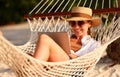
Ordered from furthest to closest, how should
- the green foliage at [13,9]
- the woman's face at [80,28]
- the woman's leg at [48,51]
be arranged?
the green foliage at [13,9]
the woman's face at [80,28]
the woman's leg at [48,51]

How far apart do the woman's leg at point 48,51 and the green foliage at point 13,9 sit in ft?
34.8

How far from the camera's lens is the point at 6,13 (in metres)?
14.2

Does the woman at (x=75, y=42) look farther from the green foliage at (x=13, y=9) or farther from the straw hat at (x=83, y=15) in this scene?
the green foliage at (x=13, y=9)

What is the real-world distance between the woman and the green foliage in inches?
404

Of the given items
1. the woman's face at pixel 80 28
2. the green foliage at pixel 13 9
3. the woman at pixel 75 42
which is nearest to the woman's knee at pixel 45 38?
the woman at pixel 75 42

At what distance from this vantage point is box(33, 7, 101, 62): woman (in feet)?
11.4

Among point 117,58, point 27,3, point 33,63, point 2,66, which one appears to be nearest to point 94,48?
point 33,63

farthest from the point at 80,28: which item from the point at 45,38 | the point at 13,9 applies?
the point at 13,9

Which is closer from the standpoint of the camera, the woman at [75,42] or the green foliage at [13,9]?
the woman at [75,42]

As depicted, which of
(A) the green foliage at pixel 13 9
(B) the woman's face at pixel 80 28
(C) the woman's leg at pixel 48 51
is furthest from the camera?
(A) the green foliage at pixel 13 9

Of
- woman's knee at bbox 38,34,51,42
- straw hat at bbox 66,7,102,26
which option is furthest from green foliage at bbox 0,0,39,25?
woman's knee at bbox 38,34,51,42

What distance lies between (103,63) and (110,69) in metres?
0.47

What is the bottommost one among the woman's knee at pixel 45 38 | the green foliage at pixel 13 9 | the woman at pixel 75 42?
the green foliage at pixel 13 9

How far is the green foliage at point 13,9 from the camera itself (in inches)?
557
